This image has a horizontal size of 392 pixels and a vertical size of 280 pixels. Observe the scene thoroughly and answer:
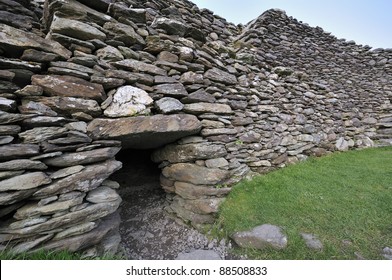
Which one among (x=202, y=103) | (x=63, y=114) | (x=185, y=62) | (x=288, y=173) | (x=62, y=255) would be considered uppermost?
(x=185, y=62)

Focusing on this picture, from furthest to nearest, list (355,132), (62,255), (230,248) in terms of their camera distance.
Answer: (355,132), (230,248), (62,255)

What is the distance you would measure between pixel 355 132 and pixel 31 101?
981cm

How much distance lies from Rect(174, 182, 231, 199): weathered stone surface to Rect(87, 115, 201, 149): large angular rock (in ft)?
3.62

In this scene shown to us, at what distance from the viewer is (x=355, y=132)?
291 inches

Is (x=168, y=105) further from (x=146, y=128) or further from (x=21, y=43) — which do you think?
(x=21, y=43)

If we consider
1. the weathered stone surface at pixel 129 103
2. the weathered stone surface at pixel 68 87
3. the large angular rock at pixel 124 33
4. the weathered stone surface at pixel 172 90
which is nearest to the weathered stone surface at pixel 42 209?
the weathered stone surface at pixel 129 103

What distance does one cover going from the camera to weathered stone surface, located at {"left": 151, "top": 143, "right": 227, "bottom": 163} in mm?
4023

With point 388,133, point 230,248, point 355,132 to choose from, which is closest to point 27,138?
point 230,248

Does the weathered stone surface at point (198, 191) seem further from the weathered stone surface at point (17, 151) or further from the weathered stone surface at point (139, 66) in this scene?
the weathered stone surface at point (17, 151)

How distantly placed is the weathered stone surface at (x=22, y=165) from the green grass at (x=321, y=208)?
10.5 feet

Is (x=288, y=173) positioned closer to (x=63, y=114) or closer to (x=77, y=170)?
(x=77, y=170)

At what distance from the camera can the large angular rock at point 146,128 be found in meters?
2.96

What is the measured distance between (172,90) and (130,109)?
93 centimetres

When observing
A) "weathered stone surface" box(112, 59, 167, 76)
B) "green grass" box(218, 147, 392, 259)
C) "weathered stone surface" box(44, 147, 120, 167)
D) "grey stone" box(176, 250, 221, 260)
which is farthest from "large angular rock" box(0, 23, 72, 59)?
"green grass" box(218, 147, 392, 259)
